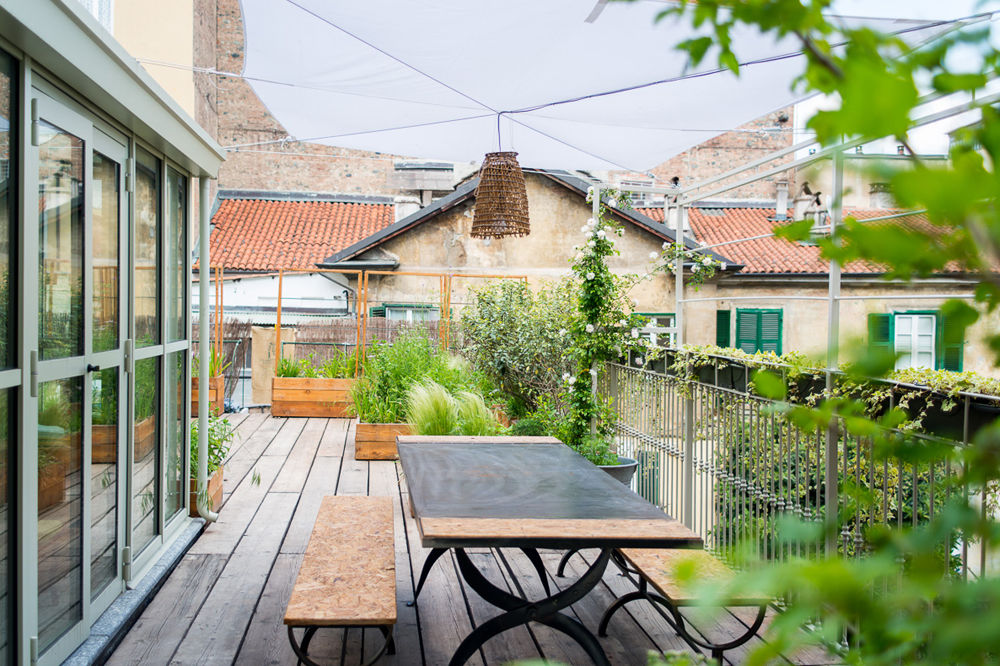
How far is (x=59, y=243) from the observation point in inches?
127

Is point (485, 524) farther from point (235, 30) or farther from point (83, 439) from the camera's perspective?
point (235, 30)

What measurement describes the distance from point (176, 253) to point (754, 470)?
12.5 ft

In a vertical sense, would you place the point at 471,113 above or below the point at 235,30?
below

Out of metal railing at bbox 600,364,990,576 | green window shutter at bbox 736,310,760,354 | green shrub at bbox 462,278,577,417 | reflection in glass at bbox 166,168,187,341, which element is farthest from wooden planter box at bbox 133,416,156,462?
green window shutter at bbox 736,310,760,354

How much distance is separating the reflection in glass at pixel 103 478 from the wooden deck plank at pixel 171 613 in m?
0.29

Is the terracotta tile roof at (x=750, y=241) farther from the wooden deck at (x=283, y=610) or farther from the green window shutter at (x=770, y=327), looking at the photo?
the wooden deck at (x=283, y=610)

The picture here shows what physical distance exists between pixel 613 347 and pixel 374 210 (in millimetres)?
15974

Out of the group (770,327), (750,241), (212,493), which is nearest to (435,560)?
(212,493)

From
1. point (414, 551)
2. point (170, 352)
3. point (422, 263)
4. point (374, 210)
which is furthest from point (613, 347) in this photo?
point (374, 210)

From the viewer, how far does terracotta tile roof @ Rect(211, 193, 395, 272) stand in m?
18.4

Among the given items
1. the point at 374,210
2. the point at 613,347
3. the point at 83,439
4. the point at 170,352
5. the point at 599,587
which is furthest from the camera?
the point at 374,210

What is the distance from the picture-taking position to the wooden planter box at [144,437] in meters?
4.40

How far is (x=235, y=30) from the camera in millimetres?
22516

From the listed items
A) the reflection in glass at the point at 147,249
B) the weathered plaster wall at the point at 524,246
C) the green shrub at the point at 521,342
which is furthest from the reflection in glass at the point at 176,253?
the weathered plaster wall at the point at 524,246
